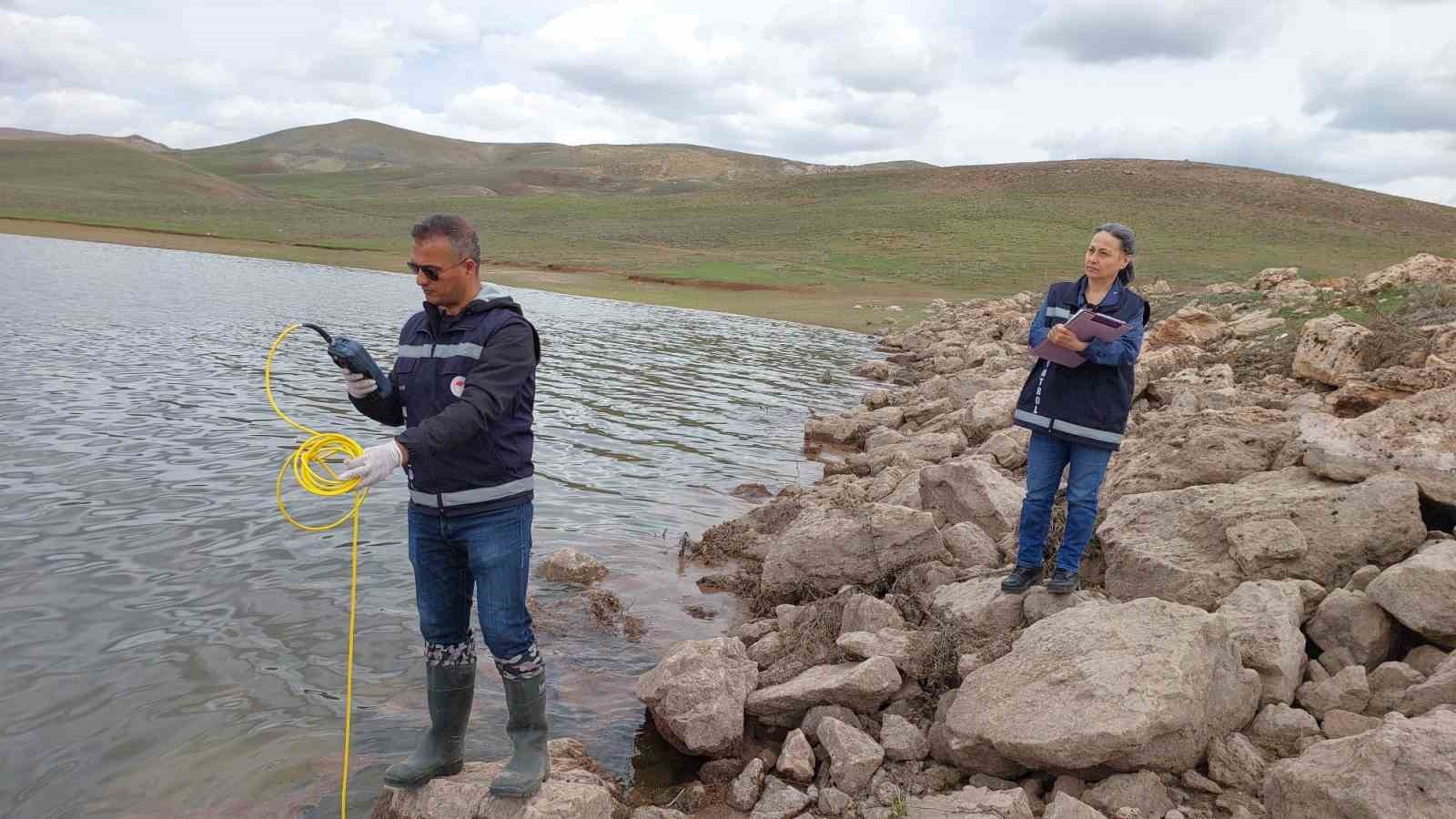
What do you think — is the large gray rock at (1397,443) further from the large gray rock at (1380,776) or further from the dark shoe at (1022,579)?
the large gray rock at (1380,776)

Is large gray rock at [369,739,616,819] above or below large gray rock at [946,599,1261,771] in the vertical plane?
below

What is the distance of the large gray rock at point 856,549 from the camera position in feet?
22.4

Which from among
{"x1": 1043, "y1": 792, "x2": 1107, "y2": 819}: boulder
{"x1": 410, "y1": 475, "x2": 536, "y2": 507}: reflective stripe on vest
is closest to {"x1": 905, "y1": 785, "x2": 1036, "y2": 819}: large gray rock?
{"x1": 1043, "y1": 792, "x2": 1107, "y2": 819}: boulder

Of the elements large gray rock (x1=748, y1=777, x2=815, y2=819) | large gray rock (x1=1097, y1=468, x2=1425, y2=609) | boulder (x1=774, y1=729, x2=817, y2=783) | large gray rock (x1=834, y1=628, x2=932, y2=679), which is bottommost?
large gray rock (x1=748, y1=777, x2=815, y2=819)

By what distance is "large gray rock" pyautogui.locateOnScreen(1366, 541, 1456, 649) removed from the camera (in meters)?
4.34

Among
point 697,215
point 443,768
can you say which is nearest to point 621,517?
point 443,768

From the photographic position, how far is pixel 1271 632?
4.47 metres

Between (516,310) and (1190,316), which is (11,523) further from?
(1190,316)

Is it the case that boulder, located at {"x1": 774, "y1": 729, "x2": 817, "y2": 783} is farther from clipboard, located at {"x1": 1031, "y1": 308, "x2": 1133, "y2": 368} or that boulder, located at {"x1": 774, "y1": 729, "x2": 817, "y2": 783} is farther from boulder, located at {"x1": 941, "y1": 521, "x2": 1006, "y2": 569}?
clipboard, located at {"x1": 1031, "y1": 308, "x2": 1133, "y2": 368}

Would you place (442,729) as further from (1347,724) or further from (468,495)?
(1347,724)

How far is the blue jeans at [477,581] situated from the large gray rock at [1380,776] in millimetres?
3017

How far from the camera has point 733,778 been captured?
487 centimetres

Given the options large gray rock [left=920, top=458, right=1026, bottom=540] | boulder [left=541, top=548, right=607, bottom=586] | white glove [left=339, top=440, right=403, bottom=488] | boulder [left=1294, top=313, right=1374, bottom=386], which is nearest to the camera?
white glove [left=339, top=440, right=403, bottom=488]

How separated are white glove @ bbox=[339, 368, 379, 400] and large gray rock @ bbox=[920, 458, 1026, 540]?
15.9 ft
